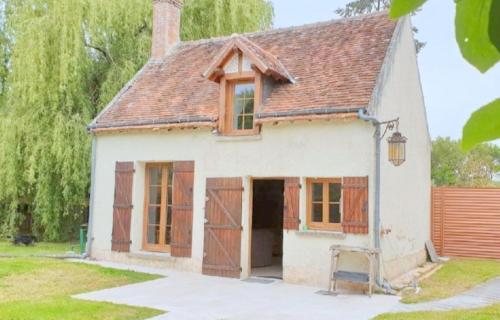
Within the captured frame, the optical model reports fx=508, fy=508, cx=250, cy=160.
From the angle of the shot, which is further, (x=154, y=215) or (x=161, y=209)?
(x=154, y=215)

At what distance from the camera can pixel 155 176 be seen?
1167cm

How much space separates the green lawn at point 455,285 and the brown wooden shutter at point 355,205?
1.41 m

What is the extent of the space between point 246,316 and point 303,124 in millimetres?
4073

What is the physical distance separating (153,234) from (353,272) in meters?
4.83

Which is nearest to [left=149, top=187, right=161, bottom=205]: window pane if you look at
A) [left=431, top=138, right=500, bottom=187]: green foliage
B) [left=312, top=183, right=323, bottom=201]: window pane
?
[left=312, top=183, right=323, bottom=201]: window pane

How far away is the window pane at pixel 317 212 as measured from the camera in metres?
9.47

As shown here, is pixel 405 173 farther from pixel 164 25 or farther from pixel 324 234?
pixel 164 25

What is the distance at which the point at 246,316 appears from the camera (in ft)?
22.4

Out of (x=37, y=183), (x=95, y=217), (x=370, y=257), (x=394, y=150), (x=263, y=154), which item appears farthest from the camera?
(x=37, y=183)

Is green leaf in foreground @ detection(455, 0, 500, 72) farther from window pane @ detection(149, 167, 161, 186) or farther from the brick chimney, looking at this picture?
the brick chimney

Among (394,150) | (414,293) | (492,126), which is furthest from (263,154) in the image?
(492,126)

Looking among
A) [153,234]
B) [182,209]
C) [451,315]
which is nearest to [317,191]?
[182,209]

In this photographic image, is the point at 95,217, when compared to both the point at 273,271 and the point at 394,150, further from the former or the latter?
the point at 394,150

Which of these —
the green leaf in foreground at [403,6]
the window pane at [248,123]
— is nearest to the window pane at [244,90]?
the window pane at [248,123]
